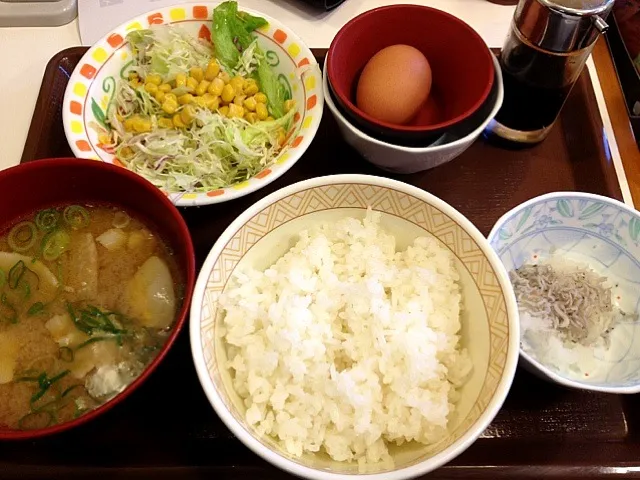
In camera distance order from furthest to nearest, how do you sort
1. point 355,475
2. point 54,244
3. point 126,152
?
point 126,152 < point 54,244 < point 355,475

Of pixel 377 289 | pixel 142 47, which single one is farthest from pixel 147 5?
pixel 377 289

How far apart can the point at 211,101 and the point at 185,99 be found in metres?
0.10

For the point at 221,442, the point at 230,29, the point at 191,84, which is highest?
the point at 230,29

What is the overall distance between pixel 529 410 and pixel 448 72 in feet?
3.93

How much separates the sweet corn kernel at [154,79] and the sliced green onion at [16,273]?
0.84m

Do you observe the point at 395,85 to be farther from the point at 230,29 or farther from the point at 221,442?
the point at 221,442

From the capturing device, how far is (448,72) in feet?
6.48

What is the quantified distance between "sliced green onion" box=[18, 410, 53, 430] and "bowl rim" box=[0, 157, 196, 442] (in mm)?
74

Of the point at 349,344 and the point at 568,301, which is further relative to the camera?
the point at 568,301

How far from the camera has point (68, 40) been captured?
2.30 metres

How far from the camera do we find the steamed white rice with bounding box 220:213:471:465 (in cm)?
129

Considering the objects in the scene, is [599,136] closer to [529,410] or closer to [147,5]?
[529,410]

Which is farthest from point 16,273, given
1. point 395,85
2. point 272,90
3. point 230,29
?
point 395,85

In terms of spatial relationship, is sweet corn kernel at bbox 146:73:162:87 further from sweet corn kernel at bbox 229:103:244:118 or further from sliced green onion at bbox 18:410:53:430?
sliced green onion at bbox 18:410:53:430
